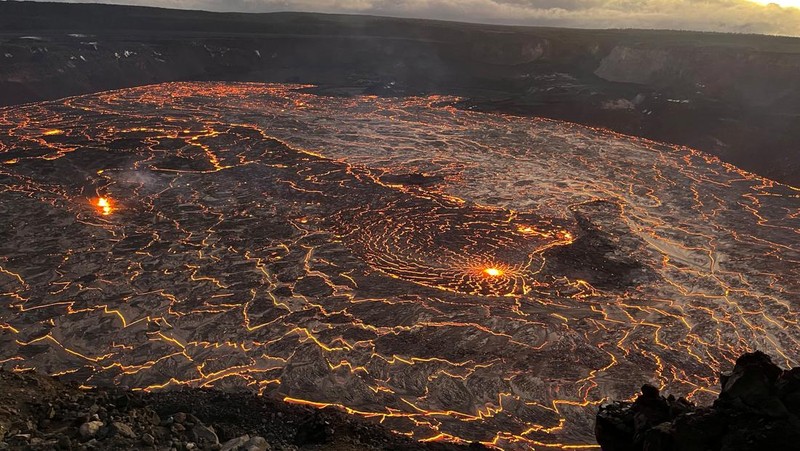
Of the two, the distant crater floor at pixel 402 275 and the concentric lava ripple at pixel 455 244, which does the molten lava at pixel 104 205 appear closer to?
the distant crater floor at pixel 402 275

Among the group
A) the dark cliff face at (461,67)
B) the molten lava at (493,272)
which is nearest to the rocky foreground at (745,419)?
the molten lava at (493,272)

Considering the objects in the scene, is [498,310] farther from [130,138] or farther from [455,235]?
[130,138]

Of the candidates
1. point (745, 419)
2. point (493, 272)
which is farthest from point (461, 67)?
point (745, 419)

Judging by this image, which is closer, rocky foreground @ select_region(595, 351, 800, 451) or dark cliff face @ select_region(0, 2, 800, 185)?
rocky foreground @ select_region(595, 351, 800, 451)

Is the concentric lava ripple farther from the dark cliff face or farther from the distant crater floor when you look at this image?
the dark cliff face

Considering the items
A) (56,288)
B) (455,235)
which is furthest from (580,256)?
(56,288)

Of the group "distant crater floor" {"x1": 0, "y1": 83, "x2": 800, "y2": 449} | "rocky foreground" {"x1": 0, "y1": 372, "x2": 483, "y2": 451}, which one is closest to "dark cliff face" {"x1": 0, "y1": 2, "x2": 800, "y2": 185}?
"distant crater floor" {"x1": 0, "y1": 83, "x2": 800, "y2": 449}
